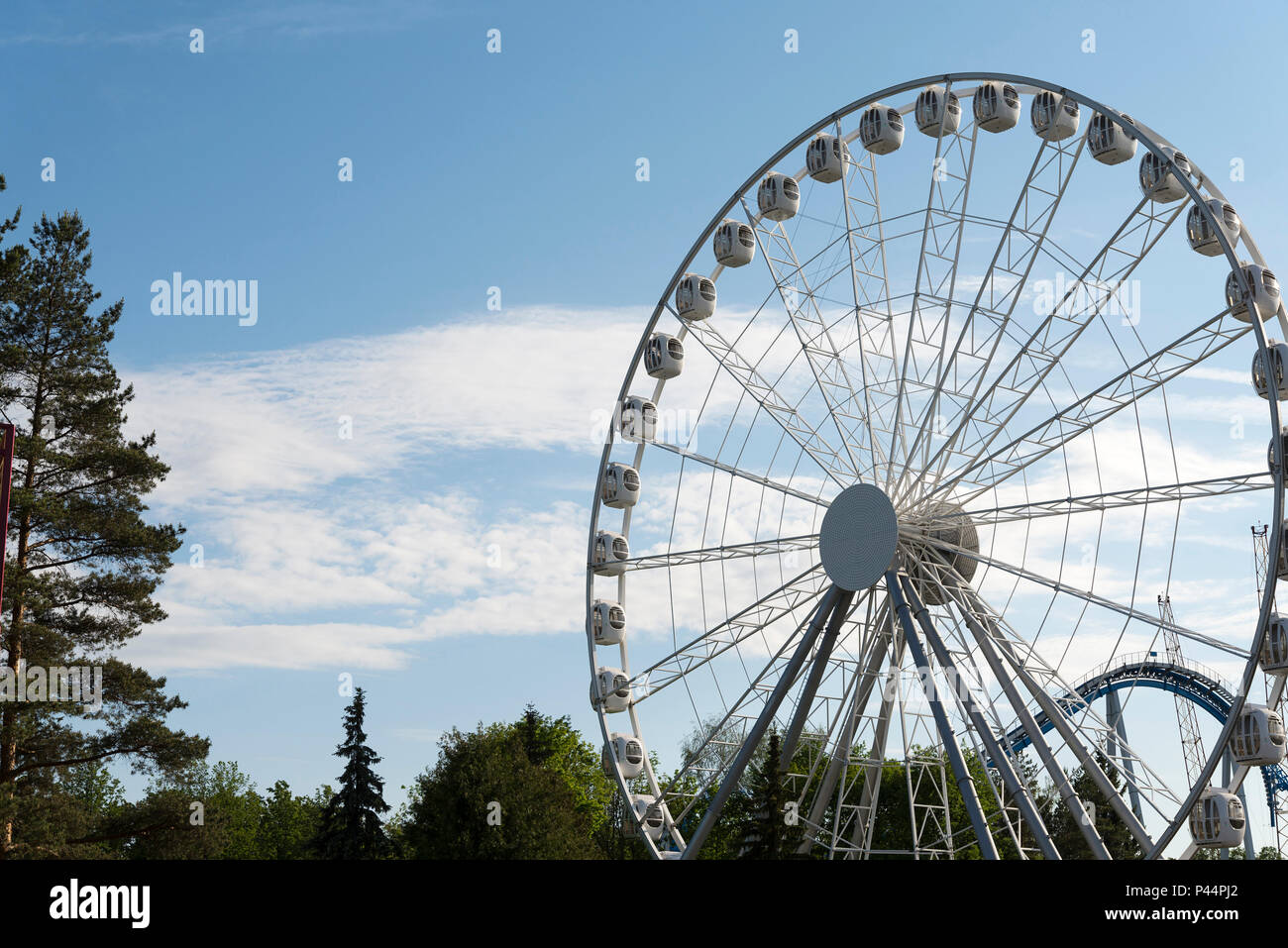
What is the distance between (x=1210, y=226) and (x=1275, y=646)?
7.19 meters

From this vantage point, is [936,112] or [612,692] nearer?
[936,112]

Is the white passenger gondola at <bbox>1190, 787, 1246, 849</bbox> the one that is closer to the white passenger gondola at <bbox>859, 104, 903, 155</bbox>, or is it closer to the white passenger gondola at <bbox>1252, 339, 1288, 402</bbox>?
the white passenger gondola at <bbox>1252, 339, 1288, 402</bbox>

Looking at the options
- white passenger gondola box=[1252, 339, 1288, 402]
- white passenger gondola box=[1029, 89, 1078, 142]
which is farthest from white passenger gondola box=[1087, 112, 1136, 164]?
white passenger gondola box=[1252, 339, 1288, 402]

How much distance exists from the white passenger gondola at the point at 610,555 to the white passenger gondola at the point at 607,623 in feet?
2.49

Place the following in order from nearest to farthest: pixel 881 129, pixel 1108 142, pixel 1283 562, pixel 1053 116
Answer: pixel 1283 562
pixel 1108 142
pixel 1053 116
pixel 881 129

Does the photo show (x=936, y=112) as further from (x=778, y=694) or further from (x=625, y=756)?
(x=625, y=756)

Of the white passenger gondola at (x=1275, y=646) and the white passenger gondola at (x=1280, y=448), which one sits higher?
the white passenger gondola at (x=1280, y=448)

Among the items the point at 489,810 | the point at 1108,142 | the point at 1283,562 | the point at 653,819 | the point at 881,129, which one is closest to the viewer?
the point at 1283,562

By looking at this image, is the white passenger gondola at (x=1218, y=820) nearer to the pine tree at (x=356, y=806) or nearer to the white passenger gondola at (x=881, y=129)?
the white passenger gondola at (x=881, y=129)

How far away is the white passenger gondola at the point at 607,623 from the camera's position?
30.8 meters

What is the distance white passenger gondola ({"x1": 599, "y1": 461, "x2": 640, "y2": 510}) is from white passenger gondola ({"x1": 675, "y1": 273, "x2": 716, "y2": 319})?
3.59 m

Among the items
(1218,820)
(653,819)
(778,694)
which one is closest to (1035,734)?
(1218,820)

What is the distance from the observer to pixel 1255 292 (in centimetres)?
2302

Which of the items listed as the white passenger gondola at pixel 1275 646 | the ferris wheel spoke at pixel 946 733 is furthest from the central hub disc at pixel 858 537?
the white passenger gondola at pixel 1275 646
